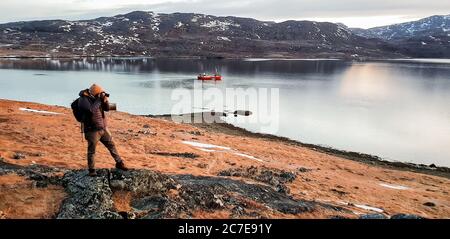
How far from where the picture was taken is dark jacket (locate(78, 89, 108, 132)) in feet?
38.3

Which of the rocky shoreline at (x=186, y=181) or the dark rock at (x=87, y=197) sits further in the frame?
the rocky shoreline at (x=186, y=181)

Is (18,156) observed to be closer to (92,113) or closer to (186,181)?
(92,113)

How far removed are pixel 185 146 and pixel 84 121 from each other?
15.0m

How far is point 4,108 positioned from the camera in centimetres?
3369

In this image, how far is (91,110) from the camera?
1173 cm

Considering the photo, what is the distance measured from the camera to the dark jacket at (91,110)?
38.3ft

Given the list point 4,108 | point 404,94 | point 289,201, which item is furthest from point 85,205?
point 404,94

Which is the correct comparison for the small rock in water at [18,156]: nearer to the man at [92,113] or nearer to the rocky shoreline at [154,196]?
the rocky shoreline at [154,196]

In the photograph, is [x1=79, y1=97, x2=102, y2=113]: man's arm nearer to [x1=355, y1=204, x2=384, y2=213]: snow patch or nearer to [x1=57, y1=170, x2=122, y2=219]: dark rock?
[x1=57, y1=170, x2=122, y2=219]: dark rock

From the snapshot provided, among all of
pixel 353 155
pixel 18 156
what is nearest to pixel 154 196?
pixel 18 156

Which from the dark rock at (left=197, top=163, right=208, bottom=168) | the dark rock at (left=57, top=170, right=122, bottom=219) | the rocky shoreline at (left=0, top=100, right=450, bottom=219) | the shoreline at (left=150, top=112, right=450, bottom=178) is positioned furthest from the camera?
the shoreline at (left=150, top=112, right=450, bottom=178)

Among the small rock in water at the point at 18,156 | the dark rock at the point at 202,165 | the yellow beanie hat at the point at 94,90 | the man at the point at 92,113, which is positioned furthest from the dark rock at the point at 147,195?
the dark rock at the point at 202,165

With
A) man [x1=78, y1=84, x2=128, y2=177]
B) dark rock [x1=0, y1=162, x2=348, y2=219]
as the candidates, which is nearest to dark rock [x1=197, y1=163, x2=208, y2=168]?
dark rock [x1=0, y1=162, x2=348, y2=219]
